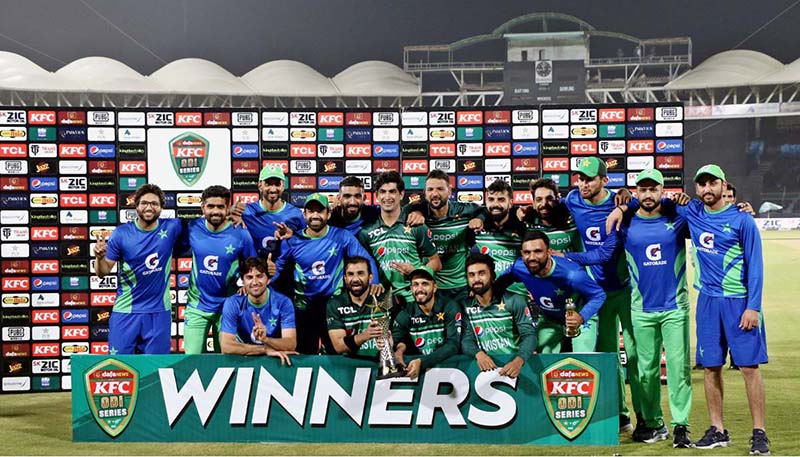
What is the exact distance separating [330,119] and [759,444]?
6.19 meters

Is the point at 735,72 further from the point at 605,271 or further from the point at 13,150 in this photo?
→ the point at 13,150

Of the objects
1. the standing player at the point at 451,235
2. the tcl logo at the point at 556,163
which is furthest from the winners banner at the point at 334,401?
the tcl logo at the point at 556,163

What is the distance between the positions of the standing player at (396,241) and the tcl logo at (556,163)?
12.1 feet

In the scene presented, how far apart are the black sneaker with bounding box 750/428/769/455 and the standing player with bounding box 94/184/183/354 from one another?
457cm

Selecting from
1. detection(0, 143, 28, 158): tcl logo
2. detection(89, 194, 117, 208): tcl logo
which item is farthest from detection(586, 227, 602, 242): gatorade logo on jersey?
detection(0, 143, 28, 158): tcl logo

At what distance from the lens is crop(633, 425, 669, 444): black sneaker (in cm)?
641

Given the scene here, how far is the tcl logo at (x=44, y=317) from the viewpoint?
32.5 ft

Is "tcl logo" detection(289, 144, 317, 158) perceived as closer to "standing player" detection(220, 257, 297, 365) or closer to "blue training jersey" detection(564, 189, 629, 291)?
"standing player" detection(220, 257, 297, 365)

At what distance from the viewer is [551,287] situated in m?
6.41

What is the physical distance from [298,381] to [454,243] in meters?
1.83

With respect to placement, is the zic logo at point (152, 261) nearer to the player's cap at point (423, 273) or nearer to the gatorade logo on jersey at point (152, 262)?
the gatorade logo on jersey at point (152, 262)

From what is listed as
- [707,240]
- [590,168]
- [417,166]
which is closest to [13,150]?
[417,166]

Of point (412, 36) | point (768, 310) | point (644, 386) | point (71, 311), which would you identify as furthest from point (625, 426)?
point (412, 36)

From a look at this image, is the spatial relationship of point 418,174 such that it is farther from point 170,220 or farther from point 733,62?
point 733,62
